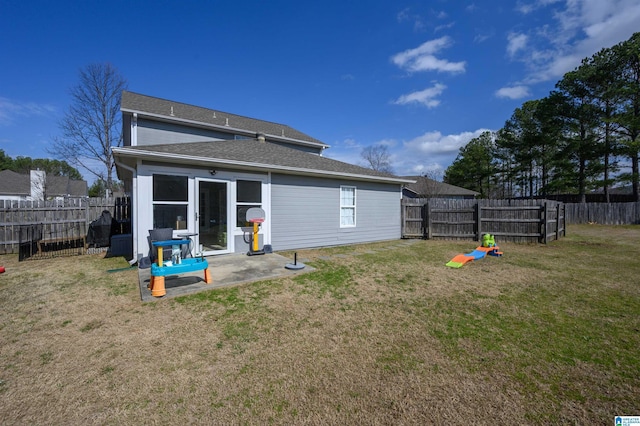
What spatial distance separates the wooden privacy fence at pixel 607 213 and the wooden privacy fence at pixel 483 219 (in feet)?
36.4

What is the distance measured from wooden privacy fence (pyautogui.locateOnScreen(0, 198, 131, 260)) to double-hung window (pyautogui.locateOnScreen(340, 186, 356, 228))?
8.06 meters

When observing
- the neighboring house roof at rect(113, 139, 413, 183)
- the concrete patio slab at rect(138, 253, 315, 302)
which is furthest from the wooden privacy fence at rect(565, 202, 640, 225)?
the concrete patio slab at rect(138, 253, 315, 302)

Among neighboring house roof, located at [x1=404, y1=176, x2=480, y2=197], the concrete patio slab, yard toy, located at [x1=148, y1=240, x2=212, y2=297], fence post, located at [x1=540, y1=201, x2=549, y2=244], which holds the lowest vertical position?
the concrete patio slab

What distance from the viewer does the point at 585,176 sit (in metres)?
23.7

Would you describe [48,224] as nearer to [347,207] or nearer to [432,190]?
[347,207]

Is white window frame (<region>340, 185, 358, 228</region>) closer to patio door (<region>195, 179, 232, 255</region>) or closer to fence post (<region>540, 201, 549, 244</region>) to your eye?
patio door (<region>195, 179, 232, 255</region>)

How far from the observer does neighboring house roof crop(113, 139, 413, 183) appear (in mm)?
6332

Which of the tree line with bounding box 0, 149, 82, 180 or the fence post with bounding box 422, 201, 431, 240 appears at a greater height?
the tree line with bounding box 0, 149, 82, 180

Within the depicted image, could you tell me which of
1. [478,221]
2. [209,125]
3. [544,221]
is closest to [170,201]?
[209,125]

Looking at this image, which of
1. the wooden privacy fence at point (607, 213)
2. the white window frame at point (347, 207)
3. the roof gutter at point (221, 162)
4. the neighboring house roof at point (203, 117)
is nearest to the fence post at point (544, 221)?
the roof gutter at point (221, 162)

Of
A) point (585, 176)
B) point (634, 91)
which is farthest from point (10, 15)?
point (585, 176)

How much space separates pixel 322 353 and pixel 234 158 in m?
6.05

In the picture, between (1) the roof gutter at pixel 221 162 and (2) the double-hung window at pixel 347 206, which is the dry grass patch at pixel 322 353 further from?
(2) the double-hung window at pixel 347 206

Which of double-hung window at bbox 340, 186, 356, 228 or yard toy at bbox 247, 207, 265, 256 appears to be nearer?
yard toy at bbox 247, 207, 265, 256
